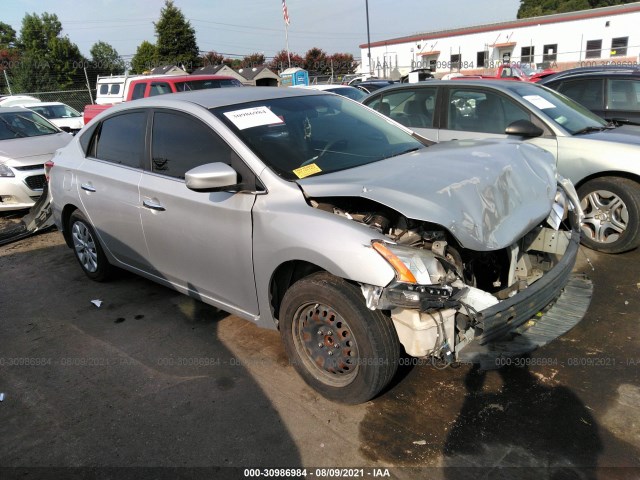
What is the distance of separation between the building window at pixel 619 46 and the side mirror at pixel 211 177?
4079 cm

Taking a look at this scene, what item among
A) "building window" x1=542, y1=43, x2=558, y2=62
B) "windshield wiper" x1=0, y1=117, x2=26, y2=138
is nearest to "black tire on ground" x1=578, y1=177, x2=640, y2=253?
"windshield wiper" x1=0, y1=117, x2=26, y2=138

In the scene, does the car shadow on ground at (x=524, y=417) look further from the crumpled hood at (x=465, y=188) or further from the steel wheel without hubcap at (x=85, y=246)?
the steel wheel without hubcap at (x=85, y=246)

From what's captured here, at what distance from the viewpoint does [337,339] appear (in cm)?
279

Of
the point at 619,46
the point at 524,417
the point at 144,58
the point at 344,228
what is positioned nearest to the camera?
the point at 344,228

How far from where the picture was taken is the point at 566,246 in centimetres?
333

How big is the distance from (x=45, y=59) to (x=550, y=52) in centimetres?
4318

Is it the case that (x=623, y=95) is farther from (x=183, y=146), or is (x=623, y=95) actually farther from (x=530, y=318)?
(x=183, y=146)

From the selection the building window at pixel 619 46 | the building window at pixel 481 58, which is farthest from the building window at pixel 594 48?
the building window at pixel 481 58

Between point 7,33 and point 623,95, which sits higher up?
point 7,33

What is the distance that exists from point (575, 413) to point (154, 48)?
5371 centimetres

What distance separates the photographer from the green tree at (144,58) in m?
48.2

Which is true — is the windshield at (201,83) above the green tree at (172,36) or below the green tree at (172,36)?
below

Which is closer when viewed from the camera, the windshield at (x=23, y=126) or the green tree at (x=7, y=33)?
the windshield at (x=23, y=126)

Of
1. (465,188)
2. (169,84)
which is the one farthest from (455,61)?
(465,188)
